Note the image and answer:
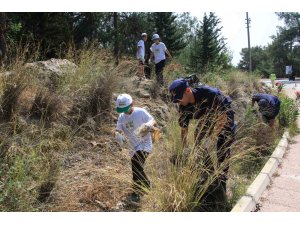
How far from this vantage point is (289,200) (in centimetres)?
475

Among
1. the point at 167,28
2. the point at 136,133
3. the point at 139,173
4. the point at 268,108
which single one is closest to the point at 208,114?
the point at 136,133

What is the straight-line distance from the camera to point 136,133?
4.84 m

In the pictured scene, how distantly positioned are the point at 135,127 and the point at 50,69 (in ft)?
11.0

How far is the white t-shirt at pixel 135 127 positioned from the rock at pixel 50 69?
2283 mm

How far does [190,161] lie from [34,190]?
179 centimetres

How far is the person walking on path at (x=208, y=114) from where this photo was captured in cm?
446

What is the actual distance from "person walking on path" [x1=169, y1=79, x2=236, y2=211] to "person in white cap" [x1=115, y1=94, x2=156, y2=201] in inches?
18.4

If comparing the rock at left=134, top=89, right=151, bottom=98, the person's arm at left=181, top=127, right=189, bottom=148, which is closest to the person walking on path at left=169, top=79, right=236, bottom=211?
the person's arm at left=181, top=127, right=189, bottom=148

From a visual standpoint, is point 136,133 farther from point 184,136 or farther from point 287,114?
point 287,114

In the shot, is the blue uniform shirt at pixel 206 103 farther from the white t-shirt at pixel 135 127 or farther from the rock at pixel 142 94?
the rock at pixel 142 94

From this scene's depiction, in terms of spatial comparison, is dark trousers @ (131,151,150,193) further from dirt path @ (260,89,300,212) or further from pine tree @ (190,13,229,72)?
pine tree @ (190,13,229,72)

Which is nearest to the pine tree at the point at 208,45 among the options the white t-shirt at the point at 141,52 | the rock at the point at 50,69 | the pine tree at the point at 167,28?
the pine tree at the point at 167,28

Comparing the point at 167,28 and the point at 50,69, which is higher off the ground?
the point at 167,28

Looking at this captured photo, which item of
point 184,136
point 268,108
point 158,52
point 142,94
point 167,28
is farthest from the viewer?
point 167,28
